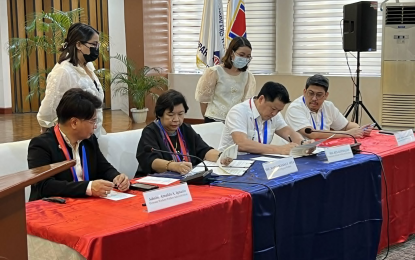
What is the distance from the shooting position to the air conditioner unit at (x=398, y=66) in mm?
5915

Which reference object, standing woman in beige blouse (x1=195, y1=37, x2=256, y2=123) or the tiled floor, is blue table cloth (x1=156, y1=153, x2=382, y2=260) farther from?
the tiled floor

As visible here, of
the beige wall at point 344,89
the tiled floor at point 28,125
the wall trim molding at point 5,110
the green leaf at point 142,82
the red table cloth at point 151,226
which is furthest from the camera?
the wall trim molding at point 5,110

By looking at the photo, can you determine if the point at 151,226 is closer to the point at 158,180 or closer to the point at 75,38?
the point at 158,180

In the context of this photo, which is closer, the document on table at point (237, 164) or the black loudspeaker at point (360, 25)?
the document on table at point (237, 164)

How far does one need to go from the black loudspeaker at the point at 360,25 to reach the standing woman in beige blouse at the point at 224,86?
2171 millimetres

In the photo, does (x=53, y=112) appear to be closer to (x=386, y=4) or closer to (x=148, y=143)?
(x=148, y=143)

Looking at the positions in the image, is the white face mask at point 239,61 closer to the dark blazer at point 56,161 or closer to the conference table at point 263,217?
the conference table at point 263,217

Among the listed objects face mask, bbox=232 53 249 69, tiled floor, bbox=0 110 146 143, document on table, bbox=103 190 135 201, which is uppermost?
face mask, bbox=232 53 249 69

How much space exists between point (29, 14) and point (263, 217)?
8940 mm

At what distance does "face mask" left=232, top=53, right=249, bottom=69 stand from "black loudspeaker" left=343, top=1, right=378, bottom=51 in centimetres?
234

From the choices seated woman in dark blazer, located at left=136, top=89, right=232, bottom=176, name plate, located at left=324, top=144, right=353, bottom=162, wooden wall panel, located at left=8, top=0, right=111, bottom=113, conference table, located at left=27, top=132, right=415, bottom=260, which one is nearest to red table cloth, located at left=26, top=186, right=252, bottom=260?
conference table, located at left=27, top=132, right=415, bottom=260

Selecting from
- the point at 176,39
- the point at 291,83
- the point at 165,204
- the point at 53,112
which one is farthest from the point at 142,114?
the point at 165,204

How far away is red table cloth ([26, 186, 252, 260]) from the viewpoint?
1.65m

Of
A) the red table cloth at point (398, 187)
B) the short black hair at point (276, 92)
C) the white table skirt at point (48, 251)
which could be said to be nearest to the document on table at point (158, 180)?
the white table skirt at point (48, 251)
